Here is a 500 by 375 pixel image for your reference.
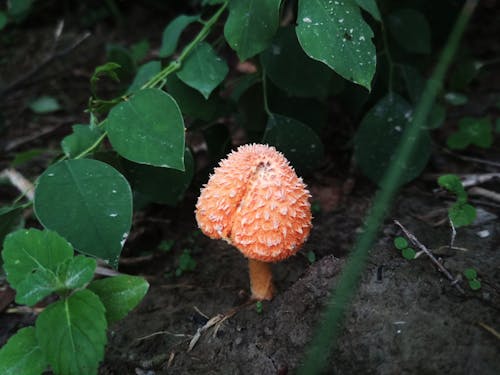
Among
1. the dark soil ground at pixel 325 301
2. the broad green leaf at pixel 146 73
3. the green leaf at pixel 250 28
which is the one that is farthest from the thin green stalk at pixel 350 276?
the broad green leaf at pixel 146 73

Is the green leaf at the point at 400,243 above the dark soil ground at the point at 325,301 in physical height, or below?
above

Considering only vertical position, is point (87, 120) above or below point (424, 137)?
below

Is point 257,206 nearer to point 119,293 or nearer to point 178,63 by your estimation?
point 119,293

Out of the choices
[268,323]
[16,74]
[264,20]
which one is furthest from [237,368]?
[16,74]

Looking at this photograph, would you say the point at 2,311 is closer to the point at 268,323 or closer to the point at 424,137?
the point at 268,323

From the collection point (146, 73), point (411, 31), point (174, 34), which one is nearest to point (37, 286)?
point (146, 73)

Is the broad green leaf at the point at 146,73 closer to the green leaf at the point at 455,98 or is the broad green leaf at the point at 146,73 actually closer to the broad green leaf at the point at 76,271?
the broad green leaf at the point at 76,271

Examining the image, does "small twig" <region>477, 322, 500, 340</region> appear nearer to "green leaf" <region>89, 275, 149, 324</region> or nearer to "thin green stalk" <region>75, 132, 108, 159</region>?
"green leaf" <region>89, 275, 149, 324</region>
